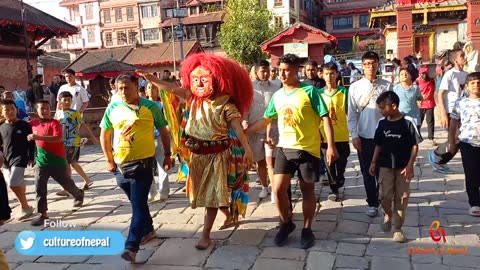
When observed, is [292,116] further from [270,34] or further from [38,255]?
[270,34]

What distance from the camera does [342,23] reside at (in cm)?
5028

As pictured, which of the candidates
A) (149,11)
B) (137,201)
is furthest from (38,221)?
(149,11)

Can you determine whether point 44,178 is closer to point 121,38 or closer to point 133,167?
point 133,167

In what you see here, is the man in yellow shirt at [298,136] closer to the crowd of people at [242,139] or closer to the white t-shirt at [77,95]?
the crowd of people at [242,139]

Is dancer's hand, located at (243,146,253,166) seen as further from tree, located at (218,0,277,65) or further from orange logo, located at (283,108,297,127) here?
tree, located at (218,0,277,65)

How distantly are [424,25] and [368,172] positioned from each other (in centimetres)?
2517

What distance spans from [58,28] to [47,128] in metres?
13.9

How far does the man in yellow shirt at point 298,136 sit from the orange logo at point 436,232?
46.8 inches

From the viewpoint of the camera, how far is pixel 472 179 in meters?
4.70

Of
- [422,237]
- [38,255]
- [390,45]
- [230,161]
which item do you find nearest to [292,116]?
[230,161]

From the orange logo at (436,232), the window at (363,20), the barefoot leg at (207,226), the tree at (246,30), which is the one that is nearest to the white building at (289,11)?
the window at (363,20)

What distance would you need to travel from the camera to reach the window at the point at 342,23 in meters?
49.8

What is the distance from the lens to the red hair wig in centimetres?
395

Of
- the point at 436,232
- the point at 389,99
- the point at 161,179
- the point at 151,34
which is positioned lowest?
the point at 436,232
